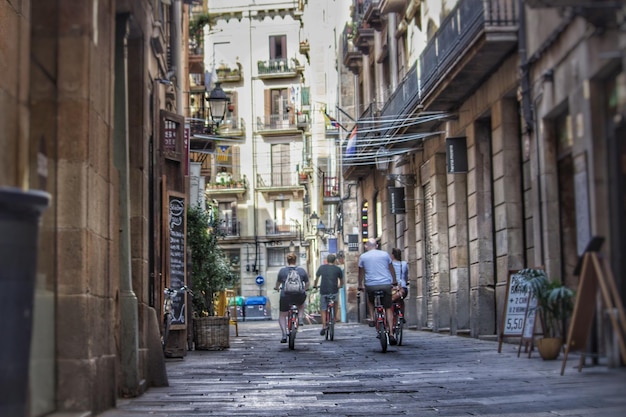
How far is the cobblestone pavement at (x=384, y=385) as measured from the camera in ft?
3.51

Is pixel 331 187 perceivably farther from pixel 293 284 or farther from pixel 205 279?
pixel 205 279

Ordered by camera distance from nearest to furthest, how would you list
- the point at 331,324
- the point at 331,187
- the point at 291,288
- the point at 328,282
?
the point at 291,288 → the point at 331,324 → the point at 328,282 → the point at 331,187

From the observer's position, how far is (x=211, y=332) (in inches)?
540

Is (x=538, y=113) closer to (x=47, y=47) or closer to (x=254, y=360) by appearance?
(x=47, y=47)

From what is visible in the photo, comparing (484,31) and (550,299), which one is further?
(484,31)

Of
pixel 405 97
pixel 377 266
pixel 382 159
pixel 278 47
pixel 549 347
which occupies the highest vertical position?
pixel 278 47

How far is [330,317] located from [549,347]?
1455 centimetres

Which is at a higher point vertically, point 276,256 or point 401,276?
point 276,256

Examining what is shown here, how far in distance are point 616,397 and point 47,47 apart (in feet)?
2.08

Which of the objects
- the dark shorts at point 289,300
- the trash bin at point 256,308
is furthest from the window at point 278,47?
the dark shorts at point 289,300

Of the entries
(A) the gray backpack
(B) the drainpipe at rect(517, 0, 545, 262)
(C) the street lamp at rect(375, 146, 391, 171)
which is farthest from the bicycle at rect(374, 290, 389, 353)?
(B) the drainpipe at rect(517, 0, 545, 262)

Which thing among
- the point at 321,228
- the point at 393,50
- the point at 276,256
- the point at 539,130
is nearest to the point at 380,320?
the point at 539,130

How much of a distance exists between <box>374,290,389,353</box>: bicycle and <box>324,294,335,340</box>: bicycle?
270 cm

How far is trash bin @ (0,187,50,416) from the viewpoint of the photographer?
901 mm
